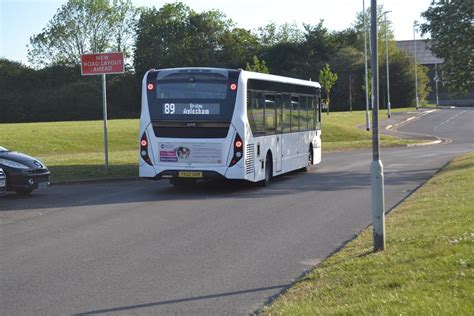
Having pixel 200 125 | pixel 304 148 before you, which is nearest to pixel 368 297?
pixel 200 125

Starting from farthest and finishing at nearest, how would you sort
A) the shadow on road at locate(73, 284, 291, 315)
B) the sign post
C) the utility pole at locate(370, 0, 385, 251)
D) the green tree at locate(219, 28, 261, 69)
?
the green tree at locate(219, 28, 261, 69) → the sign post → the utility pole at locate(370, 0, 385, 251) → the shadow on road at locate(73, 284, 291, 315)

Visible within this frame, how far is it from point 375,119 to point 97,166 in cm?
1573

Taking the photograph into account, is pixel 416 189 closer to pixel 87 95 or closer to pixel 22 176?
pixel 22 176

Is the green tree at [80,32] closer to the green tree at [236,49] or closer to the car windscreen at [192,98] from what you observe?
the green tree at [236,49]

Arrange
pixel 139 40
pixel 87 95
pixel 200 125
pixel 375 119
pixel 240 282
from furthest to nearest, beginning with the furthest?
1. pixel 139 40
2. pixel 87 95
3. pixel 200 125
4. pixel 375 119
5. pixel 240 282

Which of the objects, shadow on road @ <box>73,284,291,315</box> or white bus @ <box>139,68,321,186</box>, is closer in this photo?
shadow on road @ <box>73,284,291,315</box>

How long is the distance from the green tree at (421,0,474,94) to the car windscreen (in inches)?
411

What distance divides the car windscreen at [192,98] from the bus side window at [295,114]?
444 cm

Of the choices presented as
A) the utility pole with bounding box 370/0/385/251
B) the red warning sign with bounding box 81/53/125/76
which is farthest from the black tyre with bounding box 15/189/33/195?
the utility pole with bounding box 370/0/385/251

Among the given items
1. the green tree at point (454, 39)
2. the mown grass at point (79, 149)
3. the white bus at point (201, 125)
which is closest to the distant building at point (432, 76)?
the mown grass at point (79, 149)

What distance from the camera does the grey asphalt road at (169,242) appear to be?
712 centimetres

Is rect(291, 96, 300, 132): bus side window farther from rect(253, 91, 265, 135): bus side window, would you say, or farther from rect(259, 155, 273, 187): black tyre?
rect(253, 91, 265, 135): bus side window

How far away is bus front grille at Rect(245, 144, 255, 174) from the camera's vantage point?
1658cm

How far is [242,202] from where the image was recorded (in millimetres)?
15039
